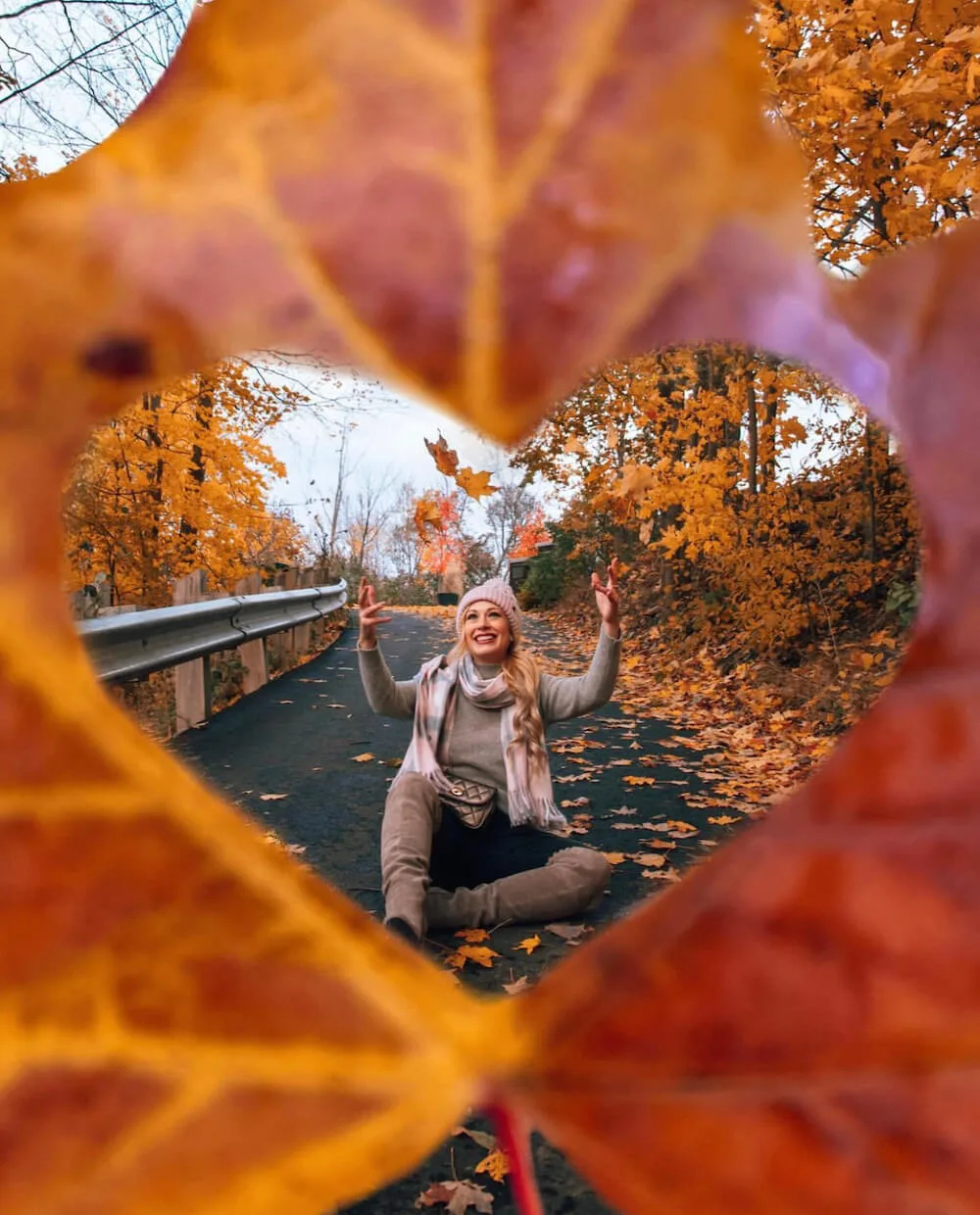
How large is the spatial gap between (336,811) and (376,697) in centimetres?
10

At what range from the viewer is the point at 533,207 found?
17 centimetres

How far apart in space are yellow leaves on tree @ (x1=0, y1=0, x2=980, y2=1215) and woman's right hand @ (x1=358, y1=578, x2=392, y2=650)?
0.27m

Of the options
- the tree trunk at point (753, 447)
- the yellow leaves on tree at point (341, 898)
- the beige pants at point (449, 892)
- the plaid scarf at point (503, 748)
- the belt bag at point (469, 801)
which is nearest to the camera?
the yellow leaves on tree at point (341, 898)

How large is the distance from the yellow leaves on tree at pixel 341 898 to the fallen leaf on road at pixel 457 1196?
2.25ft

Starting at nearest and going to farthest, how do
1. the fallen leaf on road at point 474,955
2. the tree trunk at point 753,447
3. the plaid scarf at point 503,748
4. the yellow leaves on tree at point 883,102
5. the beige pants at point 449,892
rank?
the tree trunk at point 753,447 < the fallen leaf on road at point 474,955 < the yellow leaves on tree at point 883,102 < the beige pants at point 449,892 < the plaid scarf at point 503,748

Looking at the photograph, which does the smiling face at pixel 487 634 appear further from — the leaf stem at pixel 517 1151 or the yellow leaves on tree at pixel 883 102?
the leaf stem at pixel 517 1151

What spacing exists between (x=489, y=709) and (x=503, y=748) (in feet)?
0.17

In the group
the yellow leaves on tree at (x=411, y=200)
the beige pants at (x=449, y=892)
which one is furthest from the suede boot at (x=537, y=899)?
the yellow leaves on tree at (x=411, y=200)

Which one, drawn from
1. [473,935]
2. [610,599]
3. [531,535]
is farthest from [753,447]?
[473,935]

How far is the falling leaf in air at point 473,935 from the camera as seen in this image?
601 mm

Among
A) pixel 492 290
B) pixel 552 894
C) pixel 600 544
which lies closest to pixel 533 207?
pixel 492 290

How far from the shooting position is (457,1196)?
725 mm

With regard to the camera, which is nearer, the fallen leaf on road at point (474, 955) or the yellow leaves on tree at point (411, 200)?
the yellow leaves on tree at point (411, 200)

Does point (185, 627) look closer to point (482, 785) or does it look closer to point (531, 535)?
point (531, 535)
